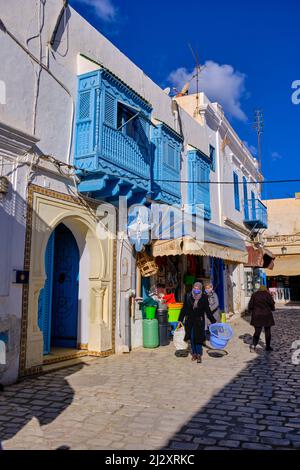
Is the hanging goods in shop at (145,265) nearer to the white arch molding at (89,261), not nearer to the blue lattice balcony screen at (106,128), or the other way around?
the white arch molding at (89,261)

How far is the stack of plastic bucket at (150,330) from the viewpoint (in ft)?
31.1

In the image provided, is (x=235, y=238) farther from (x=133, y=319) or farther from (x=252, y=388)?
(x=252, y=388)

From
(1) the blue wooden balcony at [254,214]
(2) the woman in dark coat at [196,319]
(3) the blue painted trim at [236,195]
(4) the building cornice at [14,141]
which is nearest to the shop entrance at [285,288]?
(1) the blue wooden balcony at [254,214]

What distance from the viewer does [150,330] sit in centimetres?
950

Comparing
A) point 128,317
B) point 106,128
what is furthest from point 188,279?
point 106,128

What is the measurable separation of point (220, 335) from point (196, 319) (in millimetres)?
1286

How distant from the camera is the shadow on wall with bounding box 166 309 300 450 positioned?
3809 mm

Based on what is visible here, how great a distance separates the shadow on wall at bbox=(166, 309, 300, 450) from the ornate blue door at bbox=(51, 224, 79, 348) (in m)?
3.83

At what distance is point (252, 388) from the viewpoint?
5855 millimetres

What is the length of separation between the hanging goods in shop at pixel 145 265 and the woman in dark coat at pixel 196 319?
1.91 m

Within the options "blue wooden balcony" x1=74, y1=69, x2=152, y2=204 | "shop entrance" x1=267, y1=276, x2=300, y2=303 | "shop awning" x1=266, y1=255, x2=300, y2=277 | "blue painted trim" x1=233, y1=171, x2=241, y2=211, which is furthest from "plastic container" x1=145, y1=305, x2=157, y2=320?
"shop entrance" x1=267, y1=276, x2=300, y2=303

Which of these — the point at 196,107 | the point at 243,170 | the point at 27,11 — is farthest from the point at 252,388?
the point at 243,170

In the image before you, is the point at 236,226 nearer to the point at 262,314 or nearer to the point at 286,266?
the point at 286,266
